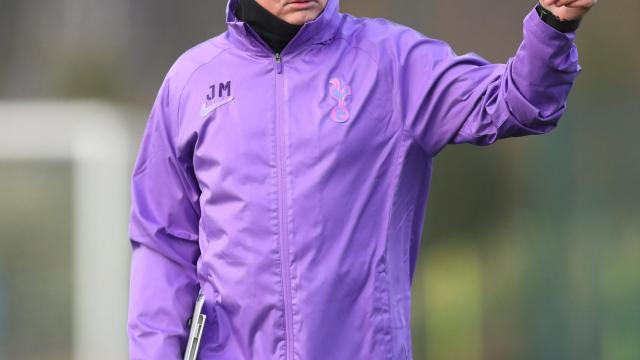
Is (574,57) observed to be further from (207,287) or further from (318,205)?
(207,287)

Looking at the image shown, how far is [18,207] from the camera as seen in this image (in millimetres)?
6152

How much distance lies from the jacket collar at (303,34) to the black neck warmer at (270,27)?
2 cm

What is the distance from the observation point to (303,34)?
9.70 ft

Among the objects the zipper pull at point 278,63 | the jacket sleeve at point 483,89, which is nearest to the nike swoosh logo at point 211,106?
the zipper pull at point 278,63

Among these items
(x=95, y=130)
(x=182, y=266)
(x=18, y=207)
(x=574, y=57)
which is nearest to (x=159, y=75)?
(x=95, y=130)

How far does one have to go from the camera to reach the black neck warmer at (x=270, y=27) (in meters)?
2.99

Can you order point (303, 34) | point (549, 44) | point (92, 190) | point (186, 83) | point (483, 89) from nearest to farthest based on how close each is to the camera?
point (549, 44) < point (483, 89) < point (303, 34) < point (186, 83) < point (92, 190)

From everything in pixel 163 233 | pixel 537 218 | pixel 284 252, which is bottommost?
pixel 537 218

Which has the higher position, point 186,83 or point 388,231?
point 186,83

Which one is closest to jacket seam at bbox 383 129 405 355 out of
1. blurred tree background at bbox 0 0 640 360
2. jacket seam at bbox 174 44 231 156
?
jacket seam at bbox 174 44 231 156

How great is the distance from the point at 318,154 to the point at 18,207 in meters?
3.59

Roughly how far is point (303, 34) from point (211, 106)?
265 mm

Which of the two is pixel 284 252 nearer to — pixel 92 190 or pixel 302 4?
pixel 302 4

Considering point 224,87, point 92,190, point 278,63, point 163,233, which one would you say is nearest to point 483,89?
point 278,63
